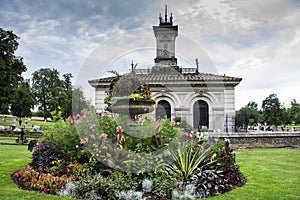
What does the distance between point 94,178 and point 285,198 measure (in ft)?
13.8

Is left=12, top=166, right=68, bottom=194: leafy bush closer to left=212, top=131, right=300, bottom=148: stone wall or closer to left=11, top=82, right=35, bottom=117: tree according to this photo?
left=212, top=131, right=300, bottom=148: stone wall

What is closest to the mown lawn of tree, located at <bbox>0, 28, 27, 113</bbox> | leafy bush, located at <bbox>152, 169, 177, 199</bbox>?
leafy bush, located at <bbox>152, 169, 177, 199</bbox>

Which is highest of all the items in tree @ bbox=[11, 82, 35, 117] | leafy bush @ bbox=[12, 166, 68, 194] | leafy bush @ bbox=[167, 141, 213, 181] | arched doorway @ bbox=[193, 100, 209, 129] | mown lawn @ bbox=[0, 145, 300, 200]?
tree @ bbox=[11, 82, 35, 117]

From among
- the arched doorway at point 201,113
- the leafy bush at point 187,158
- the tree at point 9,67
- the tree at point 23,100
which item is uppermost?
the tree at point 9,67

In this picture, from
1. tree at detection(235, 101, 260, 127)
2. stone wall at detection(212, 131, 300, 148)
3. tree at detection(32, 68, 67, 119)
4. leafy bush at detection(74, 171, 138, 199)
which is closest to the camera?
leafy bush at detection(74, 171, 138, 199)

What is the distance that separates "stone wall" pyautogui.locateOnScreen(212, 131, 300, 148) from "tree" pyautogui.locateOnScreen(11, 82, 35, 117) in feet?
86.5

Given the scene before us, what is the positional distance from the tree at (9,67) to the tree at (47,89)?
55.0ft

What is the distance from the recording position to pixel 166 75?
82.0ft

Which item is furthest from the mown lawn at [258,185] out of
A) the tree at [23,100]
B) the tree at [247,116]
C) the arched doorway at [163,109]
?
the tree at [23,100]

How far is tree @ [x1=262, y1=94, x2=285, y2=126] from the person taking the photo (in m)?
46.5

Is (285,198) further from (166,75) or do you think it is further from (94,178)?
(166,75)

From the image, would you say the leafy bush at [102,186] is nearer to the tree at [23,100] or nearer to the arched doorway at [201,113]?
the arched doorway at [201,113]

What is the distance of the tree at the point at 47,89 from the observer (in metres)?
50.3

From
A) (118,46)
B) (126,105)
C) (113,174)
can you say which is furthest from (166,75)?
(113,174)
